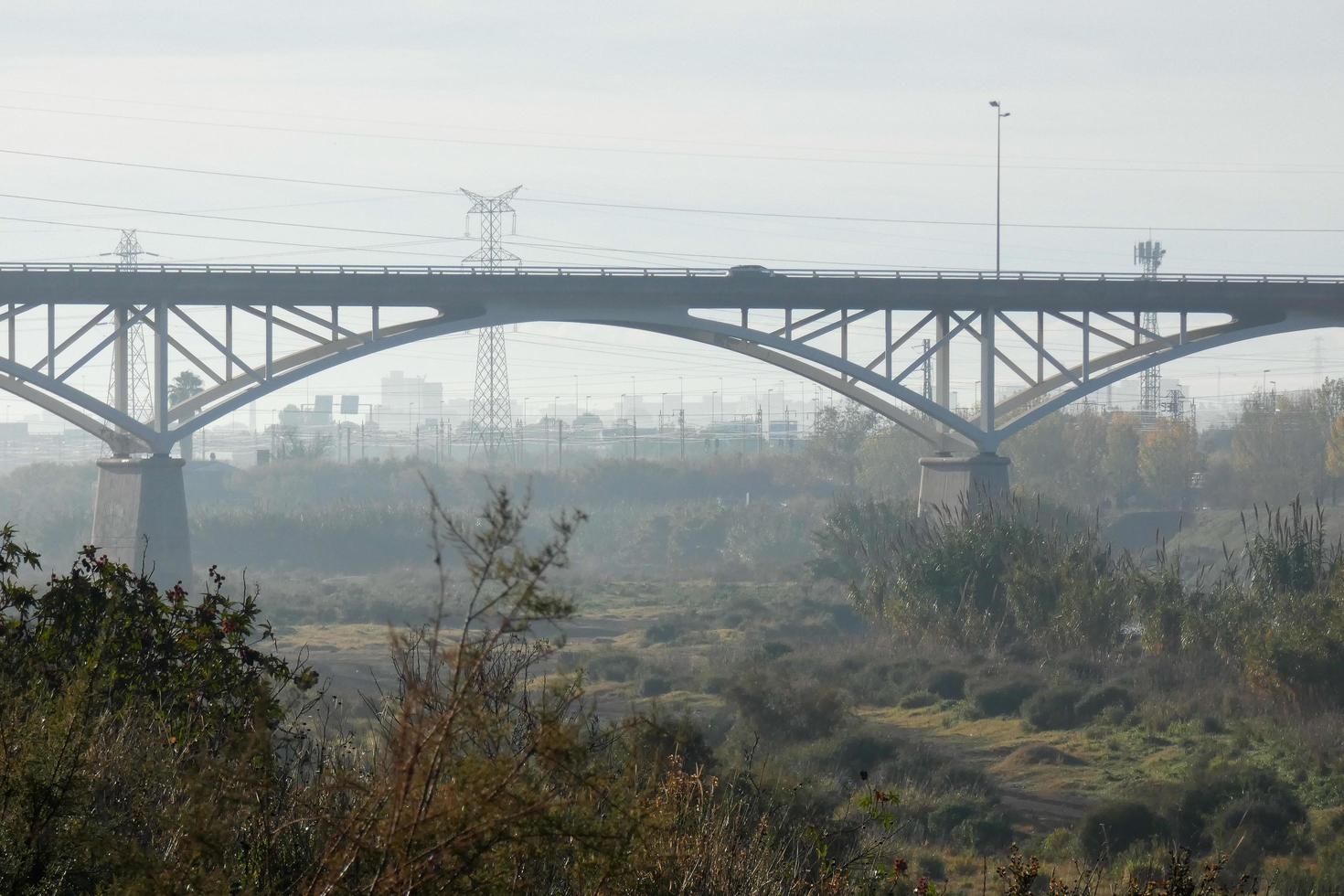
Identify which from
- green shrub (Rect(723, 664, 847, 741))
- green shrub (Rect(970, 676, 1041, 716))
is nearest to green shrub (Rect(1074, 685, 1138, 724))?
green shrub (Rect(970, 676, 1041, 716))

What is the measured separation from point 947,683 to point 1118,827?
11.1 meters

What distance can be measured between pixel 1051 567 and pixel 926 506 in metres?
13.6

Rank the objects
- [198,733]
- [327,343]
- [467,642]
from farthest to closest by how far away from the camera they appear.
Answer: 1. [327,343]
2. [198,733]
3. [467,642]

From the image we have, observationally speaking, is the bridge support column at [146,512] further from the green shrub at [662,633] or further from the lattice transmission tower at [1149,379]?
the lattice transmission tower at [1149,379]

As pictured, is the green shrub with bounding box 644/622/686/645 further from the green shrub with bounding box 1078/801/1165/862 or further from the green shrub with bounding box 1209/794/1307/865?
the green shrub with bounding box 1209/794/1307/865

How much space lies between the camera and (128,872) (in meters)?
5.40

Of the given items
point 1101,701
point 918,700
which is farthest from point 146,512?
point 1101,701

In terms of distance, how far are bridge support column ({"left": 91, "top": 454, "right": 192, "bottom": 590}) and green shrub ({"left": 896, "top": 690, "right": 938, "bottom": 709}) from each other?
20.6 m

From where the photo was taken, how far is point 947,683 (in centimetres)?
2852

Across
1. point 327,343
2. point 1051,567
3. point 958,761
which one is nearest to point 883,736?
point 958,761

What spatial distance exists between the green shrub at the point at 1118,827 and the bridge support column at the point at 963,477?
24.8 metres

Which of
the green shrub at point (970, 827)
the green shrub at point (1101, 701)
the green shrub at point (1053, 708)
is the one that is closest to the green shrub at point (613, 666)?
the green shrub at point (1053, 708)

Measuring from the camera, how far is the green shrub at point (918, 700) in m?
27.8

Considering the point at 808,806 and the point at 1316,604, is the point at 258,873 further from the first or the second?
the point at 1316,604
